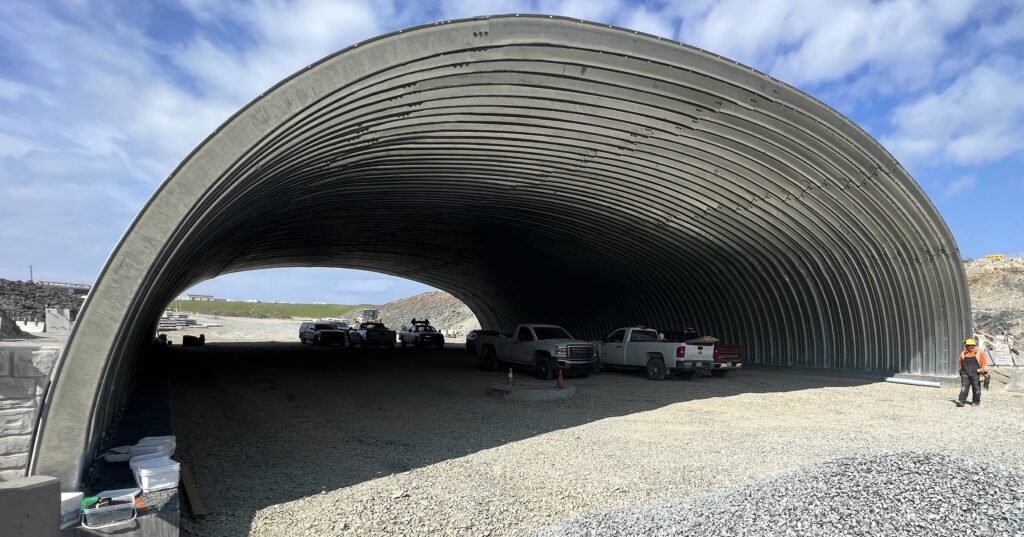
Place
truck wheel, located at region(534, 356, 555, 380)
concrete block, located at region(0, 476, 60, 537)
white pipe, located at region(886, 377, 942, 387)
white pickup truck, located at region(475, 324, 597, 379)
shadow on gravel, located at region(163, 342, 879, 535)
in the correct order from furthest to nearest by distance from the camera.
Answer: truck wheel, located at region(534, 356, 555, 380), white pickup truck, located at region(475, 324, 597, 379), white pipe, located at region(886, 377, 942, 387), shadow on gravel, located at region(163, 342, 879, 535), concrete block, located at region(0, 476, 60, 537)

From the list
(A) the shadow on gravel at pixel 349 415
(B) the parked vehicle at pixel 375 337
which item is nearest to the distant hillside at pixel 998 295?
(A) the shadow on gravel at pixel 349 415

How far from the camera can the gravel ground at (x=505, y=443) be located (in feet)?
21.4

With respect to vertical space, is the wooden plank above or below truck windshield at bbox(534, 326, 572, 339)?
below

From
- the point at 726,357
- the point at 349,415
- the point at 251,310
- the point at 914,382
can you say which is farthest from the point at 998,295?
Answer: the point at 251,310

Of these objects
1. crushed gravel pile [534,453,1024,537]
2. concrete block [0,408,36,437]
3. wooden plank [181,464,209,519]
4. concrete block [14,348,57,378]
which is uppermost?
concrete block [14,348,57,378]

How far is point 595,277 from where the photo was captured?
27.6 meters

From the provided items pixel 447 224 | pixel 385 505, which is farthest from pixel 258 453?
pixel 447 224

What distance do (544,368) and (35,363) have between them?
14891 millimetres

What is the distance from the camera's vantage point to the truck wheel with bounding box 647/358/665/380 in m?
19.4

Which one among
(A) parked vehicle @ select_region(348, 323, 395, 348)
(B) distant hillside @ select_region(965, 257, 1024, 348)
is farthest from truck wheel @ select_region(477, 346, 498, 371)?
(B) distant hillside @ select_region(965, 257, 1024, 348)

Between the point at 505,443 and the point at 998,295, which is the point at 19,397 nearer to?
the point at 505,443

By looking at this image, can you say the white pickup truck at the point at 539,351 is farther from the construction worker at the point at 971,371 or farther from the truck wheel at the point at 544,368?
the construction worker at the point at 971,371

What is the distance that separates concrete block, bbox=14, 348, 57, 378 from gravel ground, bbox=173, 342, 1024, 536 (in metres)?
2.00

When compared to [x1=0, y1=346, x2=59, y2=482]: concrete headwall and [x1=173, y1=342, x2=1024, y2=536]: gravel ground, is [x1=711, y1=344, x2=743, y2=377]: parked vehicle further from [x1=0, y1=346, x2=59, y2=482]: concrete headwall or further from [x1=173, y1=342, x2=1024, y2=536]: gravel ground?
[x1=0, y1=346, x2=59, y2=482]: concrete headwall
